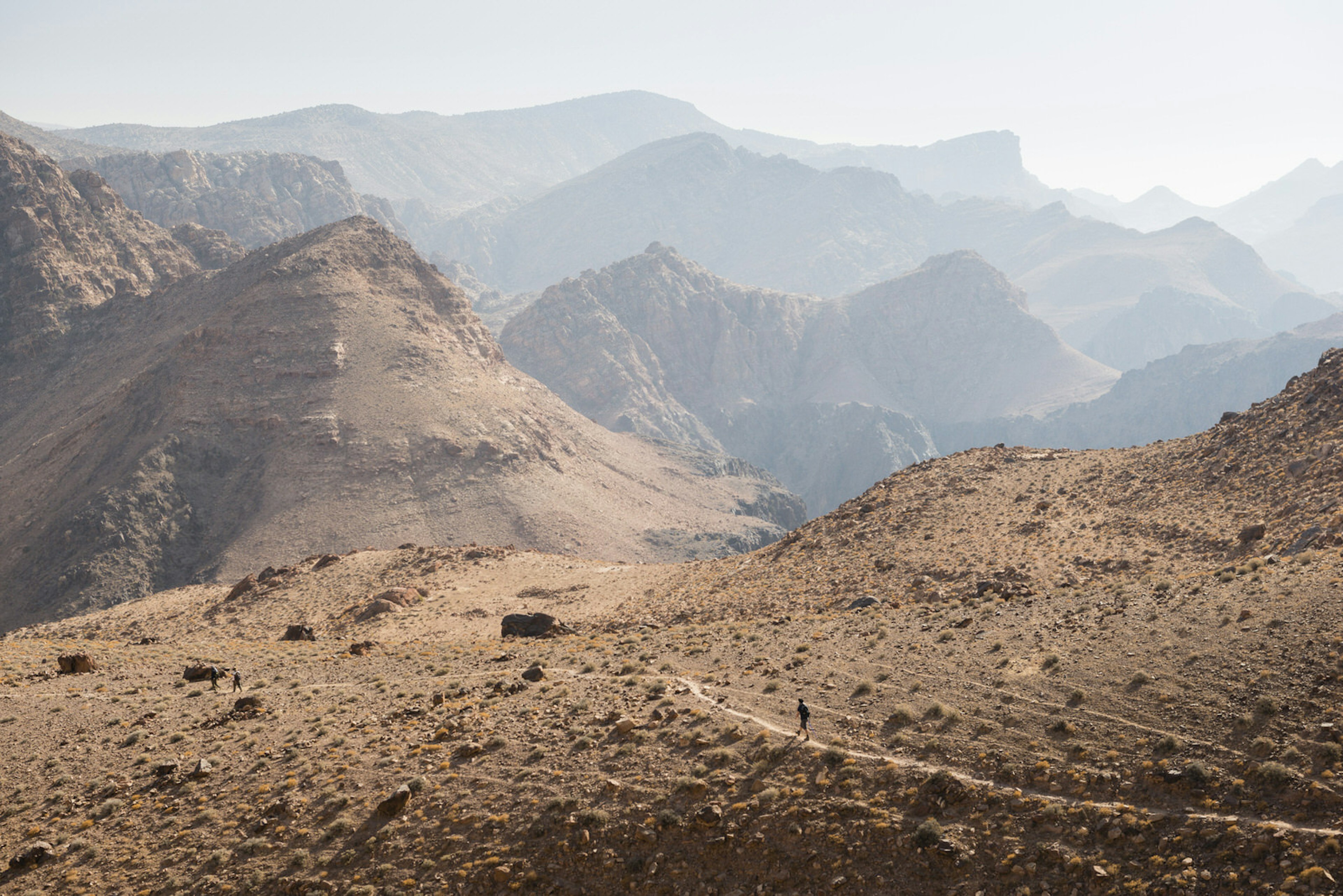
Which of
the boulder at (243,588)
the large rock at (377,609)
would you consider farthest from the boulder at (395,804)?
the boulder at (243,588)

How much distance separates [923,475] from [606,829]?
27548mm

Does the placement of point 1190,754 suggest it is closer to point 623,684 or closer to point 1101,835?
point 1101,835

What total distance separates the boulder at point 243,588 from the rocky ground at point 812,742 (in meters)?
15.8

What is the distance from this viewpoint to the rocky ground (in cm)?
1562

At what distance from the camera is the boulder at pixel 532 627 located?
32.6m

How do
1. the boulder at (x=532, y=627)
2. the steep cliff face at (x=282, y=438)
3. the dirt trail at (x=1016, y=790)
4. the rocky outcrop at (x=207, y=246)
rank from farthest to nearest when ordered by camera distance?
the rocky outcrop at (x=207, y=246) < the steep cliff face at (x=282, y=438) < the boulder at (x=532, y=627) < the dirt trail at (x=1016, y=790)

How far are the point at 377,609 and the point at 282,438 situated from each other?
59734 millimetres

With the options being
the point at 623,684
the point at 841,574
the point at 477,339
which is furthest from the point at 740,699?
the point at 477,339

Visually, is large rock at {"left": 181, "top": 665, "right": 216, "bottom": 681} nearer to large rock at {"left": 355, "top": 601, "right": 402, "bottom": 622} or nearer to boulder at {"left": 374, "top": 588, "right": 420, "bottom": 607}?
large rock at {"left": 355, "top": 601, "right": 402, "bottom": 622}

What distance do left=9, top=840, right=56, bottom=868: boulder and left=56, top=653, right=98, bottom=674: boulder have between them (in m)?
10.9

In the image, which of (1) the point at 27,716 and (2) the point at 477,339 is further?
(2) the point at 477,339

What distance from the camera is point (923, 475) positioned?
134 feet

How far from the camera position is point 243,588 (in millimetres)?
46938

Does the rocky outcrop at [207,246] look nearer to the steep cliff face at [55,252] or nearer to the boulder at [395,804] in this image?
the steep cliff face at [55,252]
